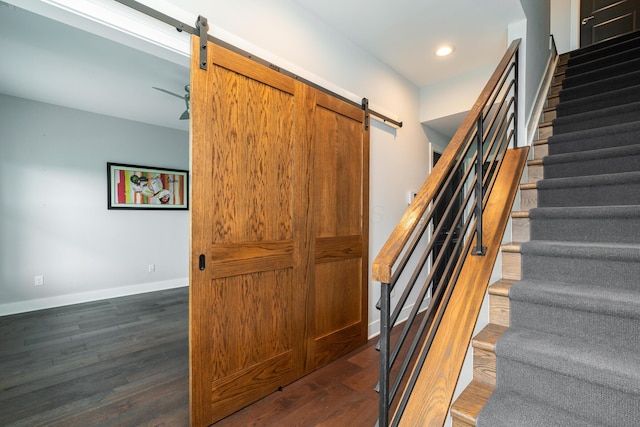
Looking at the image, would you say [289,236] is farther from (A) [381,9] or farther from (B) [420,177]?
(B) [420,177]

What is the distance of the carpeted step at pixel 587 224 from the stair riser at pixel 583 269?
0.92 feet

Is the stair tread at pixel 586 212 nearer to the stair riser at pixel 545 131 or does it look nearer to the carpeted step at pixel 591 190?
the carpeted step at pixel 591 190

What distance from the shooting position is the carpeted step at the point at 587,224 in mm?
1447

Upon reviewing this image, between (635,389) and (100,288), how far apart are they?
5356 mm

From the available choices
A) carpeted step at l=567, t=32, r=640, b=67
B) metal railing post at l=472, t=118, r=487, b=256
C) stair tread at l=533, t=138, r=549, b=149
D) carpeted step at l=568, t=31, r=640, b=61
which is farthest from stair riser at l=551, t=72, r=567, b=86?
metal railing post at l=472, t=118, r=487, b=256

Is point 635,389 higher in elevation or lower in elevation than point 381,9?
lower

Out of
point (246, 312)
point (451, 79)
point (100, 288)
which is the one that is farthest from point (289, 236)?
point (100, 288)

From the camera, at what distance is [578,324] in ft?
3.92

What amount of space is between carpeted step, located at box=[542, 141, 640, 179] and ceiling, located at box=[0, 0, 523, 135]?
51.7 inches

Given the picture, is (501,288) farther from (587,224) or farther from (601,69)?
(601,69)

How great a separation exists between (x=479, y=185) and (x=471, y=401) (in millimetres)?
951

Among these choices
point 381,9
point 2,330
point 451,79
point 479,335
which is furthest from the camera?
point 451,79

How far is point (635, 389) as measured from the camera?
0.92 m

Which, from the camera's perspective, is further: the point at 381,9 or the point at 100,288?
the point at 100,288
